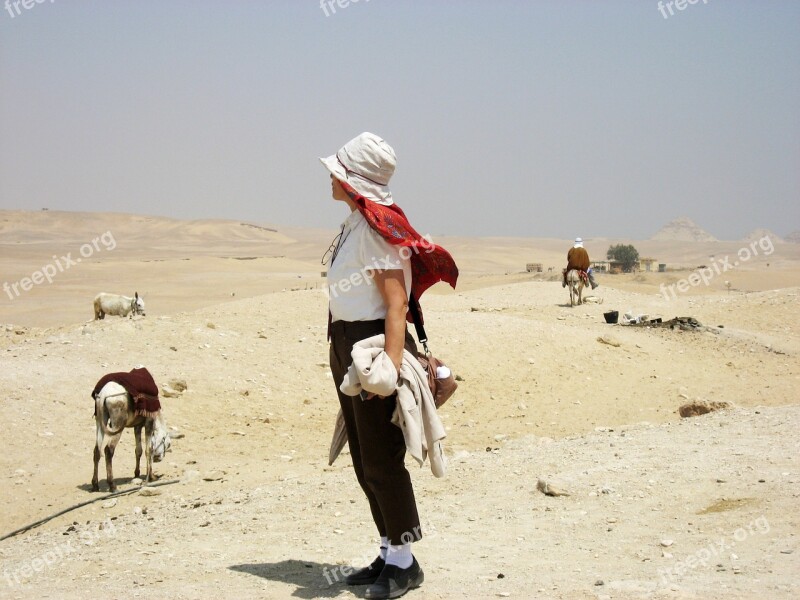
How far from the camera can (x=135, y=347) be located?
13477 mm

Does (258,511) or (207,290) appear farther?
(207,290)

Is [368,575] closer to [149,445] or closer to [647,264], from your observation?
[149,445]

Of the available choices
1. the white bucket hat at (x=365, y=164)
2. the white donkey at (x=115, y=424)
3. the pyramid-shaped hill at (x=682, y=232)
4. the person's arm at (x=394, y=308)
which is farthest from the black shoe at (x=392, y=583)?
the pyramid-shaped hill at (x=682, y=232)

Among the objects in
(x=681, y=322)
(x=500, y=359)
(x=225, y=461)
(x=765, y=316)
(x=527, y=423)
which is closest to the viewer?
(x=225, y=461)

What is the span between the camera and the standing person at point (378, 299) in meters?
4.34

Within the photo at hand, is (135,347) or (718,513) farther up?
(135,347)

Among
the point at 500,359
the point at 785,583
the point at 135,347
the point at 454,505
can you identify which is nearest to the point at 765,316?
the point at 500,359

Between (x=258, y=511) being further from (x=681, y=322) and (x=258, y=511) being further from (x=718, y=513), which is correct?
(x=681, y=322)

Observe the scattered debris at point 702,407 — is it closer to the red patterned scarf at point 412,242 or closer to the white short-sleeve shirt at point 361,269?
the red patterned scarf at point 412,242

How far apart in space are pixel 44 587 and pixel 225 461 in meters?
4.96

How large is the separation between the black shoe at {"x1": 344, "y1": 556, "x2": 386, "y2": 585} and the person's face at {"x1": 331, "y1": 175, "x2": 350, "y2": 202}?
1.85m

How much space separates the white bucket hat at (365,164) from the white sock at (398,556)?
5.54 ft

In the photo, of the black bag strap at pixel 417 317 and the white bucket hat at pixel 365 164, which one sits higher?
the white bucket hat at pixel 365 164

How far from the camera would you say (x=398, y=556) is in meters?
4.48
